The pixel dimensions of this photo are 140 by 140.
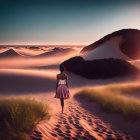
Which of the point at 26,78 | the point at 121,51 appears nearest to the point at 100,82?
the point at 26,78

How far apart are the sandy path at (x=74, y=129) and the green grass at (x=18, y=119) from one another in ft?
0.87

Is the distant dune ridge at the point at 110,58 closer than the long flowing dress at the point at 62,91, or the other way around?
the long flowing dress at the point at 62,91

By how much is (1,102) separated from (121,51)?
77.3 ft

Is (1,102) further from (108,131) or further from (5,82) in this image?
(5,82)

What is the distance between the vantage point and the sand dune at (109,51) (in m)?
24.8

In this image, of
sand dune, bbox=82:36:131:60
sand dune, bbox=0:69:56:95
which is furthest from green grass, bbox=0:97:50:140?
sand dune, bbox=82:36:131:60

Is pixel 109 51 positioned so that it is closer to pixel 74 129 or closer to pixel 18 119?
pixel 74 129

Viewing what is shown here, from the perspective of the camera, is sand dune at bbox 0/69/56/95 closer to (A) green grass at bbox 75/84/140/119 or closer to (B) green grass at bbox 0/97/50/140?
(A) green grass at bbox 75/84/140/119

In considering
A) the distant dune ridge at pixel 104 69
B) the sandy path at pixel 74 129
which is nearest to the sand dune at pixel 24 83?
the distant dune ridge at pixel 104 69

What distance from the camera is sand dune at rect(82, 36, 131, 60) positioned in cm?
2480

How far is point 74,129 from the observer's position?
203 inches

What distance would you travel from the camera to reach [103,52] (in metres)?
25.8

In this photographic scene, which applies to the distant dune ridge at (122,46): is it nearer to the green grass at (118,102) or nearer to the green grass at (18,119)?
the green grass at (118,102)

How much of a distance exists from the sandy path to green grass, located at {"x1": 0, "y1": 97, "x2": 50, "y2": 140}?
0.27 m
